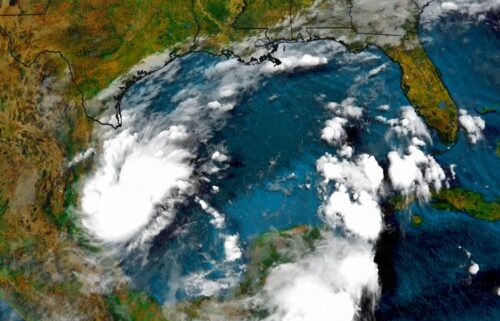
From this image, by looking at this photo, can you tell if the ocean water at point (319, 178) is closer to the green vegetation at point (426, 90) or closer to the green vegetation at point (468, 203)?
the green vegetation at point (468, 203)

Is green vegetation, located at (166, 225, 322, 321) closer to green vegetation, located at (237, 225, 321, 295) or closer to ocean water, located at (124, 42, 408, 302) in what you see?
green vegetation, located at (237, 225, 321, 295)

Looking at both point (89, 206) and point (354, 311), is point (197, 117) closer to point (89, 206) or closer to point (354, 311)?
point (89, 206)

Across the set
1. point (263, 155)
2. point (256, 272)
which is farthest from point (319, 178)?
point (256, 272)

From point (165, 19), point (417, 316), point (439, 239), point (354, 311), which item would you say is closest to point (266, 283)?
point (354, 311)

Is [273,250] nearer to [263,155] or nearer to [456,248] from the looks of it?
[263,155]

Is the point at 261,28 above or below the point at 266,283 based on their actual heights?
above

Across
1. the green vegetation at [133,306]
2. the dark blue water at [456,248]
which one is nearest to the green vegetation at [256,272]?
the green vegetation at [133,306]

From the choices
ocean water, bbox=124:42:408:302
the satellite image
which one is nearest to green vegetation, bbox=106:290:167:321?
the satellite image

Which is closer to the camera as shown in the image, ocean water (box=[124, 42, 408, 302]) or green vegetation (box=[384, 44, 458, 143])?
ocean water (box=[124, 42, 408, 302])
